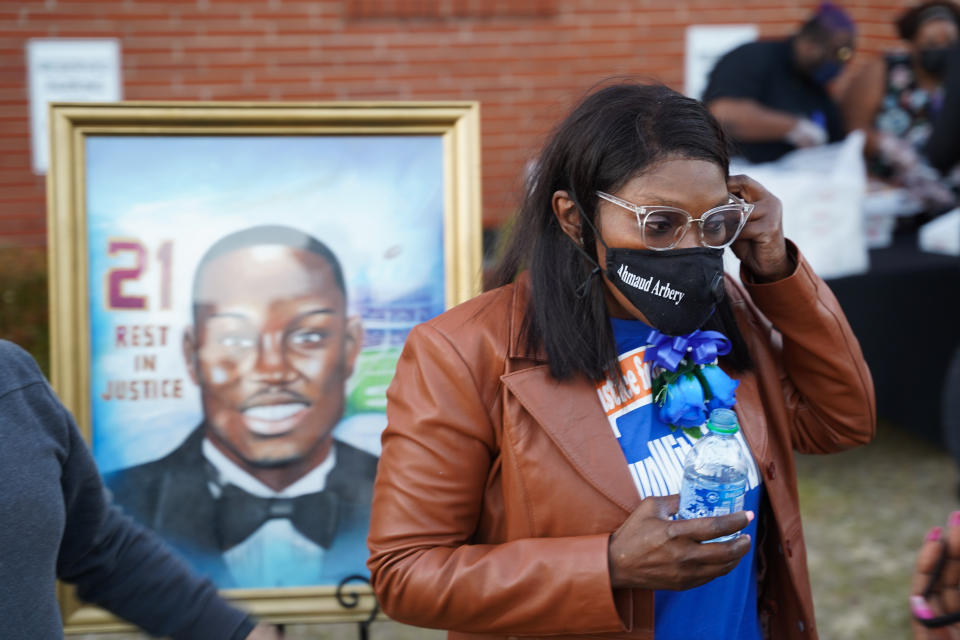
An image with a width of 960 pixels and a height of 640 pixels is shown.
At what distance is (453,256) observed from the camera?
2154mm

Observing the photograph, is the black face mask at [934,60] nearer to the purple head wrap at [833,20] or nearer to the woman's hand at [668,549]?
the purple head wrap at [833,20]

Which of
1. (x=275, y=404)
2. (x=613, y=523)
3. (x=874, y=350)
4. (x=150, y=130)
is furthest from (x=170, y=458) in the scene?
(x=874, y=350)

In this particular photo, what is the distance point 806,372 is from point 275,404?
46.1 inches

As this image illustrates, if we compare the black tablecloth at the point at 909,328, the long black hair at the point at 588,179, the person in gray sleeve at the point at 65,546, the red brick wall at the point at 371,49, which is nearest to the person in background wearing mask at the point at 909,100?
the red brick wall at the point at 371,49

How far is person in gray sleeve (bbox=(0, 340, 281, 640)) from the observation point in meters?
1.32

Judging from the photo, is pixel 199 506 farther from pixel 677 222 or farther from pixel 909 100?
pixel 909 100

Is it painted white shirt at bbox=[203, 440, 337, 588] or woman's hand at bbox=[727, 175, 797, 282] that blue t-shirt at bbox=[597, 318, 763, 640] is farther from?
painted white shirt at bbox=[203, 440, 337, 588]

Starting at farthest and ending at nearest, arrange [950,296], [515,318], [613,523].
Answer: [950,296], [515,318], [613,523]

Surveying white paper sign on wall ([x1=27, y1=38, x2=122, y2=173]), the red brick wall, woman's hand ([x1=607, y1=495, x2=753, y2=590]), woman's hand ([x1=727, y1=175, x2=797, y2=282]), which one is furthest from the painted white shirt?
white paper sign on wall ([x1=27, y1=38, x2=122, y2=173])

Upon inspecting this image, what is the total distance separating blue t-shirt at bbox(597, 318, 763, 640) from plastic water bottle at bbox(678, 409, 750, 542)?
0.11 ft

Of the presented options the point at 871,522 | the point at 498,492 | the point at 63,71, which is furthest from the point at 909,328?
the point at 63,71

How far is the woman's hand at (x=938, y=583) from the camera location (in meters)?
1.50

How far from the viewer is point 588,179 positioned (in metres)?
1.57

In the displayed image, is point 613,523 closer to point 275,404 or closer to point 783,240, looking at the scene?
point 783,240
